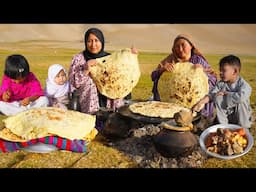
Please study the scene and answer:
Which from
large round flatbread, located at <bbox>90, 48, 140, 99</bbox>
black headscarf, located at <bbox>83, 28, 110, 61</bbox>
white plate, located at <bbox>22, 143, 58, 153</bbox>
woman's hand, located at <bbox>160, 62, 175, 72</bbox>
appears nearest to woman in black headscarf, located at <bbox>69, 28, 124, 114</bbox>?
black headscarf, located at <bbox>83, 28, 110, 61</bbox>

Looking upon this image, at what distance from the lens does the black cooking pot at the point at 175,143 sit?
4793 millimetres

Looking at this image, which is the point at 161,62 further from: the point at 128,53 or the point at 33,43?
the point at 33,43

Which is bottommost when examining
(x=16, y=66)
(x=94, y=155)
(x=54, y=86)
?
(x=94, y=155)

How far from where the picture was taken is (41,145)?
5.20 meters

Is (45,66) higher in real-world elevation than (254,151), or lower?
higher

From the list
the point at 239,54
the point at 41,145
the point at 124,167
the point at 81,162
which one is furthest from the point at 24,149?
the point at 239,54

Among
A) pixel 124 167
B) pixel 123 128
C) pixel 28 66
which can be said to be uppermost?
pixel 28 66

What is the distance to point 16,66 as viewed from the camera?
6.17 m

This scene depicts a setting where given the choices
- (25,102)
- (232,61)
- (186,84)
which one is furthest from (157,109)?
(25,102)

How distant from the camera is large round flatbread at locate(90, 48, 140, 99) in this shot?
6.07 m

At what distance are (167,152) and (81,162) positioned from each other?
1014 mm

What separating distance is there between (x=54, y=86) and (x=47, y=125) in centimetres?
142

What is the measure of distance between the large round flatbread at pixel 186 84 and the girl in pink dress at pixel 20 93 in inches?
76.2

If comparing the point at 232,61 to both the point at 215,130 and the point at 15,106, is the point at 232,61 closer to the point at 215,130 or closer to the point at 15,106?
the point at 215,130
